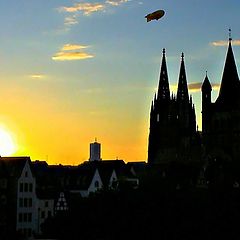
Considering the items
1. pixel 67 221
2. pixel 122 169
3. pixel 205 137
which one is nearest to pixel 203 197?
pixel 67 221

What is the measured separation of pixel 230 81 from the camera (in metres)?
108

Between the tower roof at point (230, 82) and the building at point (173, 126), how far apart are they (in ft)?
33.9

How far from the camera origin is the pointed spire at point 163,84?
133 metres

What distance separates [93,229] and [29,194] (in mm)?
26266

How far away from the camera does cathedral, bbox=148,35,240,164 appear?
107750mm

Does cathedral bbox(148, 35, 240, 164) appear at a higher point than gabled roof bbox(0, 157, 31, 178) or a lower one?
higher

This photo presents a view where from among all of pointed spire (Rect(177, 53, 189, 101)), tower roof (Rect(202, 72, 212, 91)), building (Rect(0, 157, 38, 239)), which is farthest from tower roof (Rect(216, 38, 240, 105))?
building (Rect(0, 157, 38, 239))

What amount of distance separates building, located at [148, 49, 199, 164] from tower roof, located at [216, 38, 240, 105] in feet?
33.9

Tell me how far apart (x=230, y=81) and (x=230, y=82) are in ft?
0.63

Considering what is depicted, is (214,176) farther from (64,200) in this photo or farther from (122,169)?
(122,169)

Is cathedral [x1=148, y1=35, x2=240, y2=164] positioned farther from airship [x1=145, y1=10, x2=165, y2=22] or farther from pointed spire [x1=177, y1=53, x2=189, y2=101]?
airship [x1=145, y1=10, x2=165, y2=22]

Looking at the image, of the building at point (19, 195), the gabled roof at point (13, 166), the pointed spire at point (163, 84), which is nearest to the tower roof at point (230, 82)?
the pointed spire at point (163, 84)

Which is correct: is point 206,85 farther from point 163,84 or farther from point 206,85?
point 163,84

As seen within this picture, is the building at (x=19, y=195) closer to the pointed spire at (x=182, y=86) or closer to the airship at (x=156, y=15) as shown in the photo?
the airship at (x=156, y=15)
